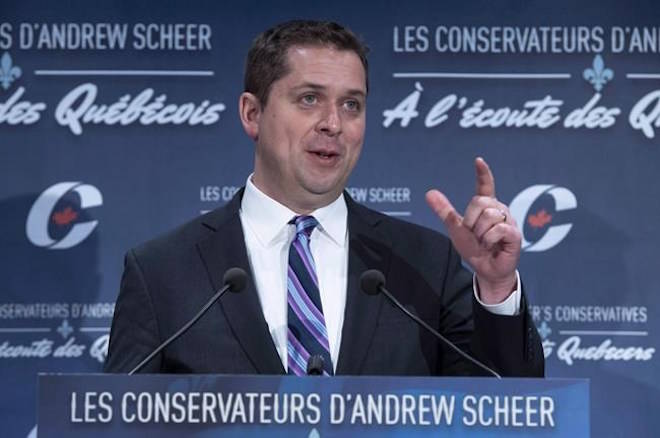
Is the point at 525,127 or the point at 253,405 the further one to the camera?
the point at 525,127

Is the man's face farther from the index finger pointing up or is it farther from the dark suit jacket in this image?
the index finger pointing up

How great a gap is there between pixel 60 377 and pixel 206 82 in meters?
2.21

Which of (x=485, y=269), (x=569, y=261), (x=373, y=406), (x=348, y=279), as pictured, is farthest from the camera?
(x=569, y=261)

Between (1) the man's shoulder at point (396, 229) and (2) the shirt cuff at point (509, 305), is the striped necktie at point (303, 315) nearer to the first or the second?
(1) the man's shoulder at point (396, 229)

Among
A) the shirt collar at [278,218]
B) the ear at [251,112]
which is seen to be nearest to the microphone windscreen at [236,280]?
the shirt collar at [278,218]

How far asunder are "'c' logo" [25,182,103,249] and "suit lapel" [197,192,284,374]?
1.34 metres

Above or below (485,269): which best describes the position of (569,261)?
above

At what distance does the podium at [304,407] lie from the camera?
69.3 inches

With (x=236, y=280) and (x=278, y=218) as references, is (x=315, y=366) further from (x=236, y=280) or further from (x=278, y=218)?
(x=278, y=218)

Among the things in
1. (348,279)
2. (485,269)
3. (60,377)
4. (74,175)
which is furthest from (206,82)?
(60,377)

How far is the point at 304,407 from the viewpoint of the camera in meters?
1.76

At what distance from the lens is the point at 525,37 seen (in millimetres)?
3842

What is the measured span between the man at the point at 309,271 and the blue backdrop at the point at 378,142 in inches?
46.5

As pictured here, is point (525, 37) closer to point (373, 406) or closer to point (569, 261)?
point (569, 261)
